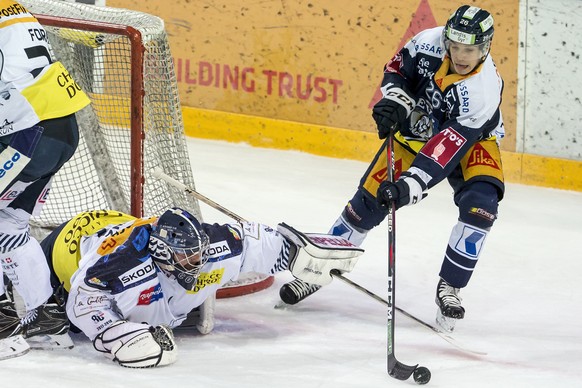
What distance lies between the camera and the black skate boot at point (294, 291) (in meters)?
4.26

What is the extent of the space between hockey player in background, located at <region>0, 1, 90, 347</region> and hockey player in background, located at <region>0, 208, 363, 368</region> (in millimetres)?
112

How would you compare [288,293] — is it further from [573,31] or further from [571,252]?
[573,31]

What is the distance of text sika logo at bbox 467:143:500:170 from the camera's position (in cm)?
406

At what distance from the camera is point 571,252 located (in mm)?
A: 5191

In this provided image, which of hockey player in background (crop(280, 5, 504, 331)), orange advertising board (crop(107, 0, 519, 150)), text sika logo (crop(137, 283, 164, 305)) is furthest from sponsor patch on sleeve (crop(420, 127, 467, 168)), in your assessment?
orange advertising board (crop(107, 0, 519, 150))

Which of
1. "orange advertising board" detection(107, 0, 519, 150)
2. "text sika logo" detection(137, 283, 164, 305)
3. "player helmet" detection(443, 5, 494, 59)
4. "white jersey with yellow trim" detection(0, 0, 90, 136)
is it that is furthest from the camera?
"orange advertising board" detection(107, 0, 519, 150)

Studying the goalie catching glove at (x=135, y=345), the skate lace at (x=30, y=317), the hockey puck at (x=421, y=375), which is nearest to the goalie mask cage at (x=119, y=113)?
the skate lace at (x=30, y=317)

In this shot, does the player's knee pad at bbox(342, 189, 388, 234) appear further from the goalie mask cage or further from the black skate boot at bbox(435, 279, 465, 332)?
the goalie mask cage

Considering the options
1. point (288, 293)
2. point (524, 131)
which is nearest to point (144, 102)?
point (288, 293)

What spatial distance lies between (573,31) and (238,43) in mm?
1957

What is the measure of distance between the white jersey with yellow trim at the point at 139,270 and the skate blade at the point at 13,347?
161 mm

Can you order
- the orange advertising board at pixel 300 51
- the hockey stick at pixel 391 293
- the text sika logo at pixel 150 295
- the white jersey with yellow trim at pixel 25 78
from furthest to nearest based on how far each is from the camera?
the orange advertising board at pixel 300 51
the text sika logo at pixel 150 295
the hockey stick at pixel 391 293
the white jersey with yellow trim at pixel 25 78

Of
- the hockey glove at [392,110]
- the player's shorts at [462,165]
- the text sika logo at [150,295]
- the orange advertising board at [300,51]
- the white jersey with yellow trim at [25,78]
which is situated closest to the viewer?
the white jersey with yellow trim at [25,78]

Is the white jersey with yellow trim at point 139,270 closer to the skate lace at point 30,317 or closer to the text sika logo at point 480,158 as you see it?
the skate lace at point 30,317
